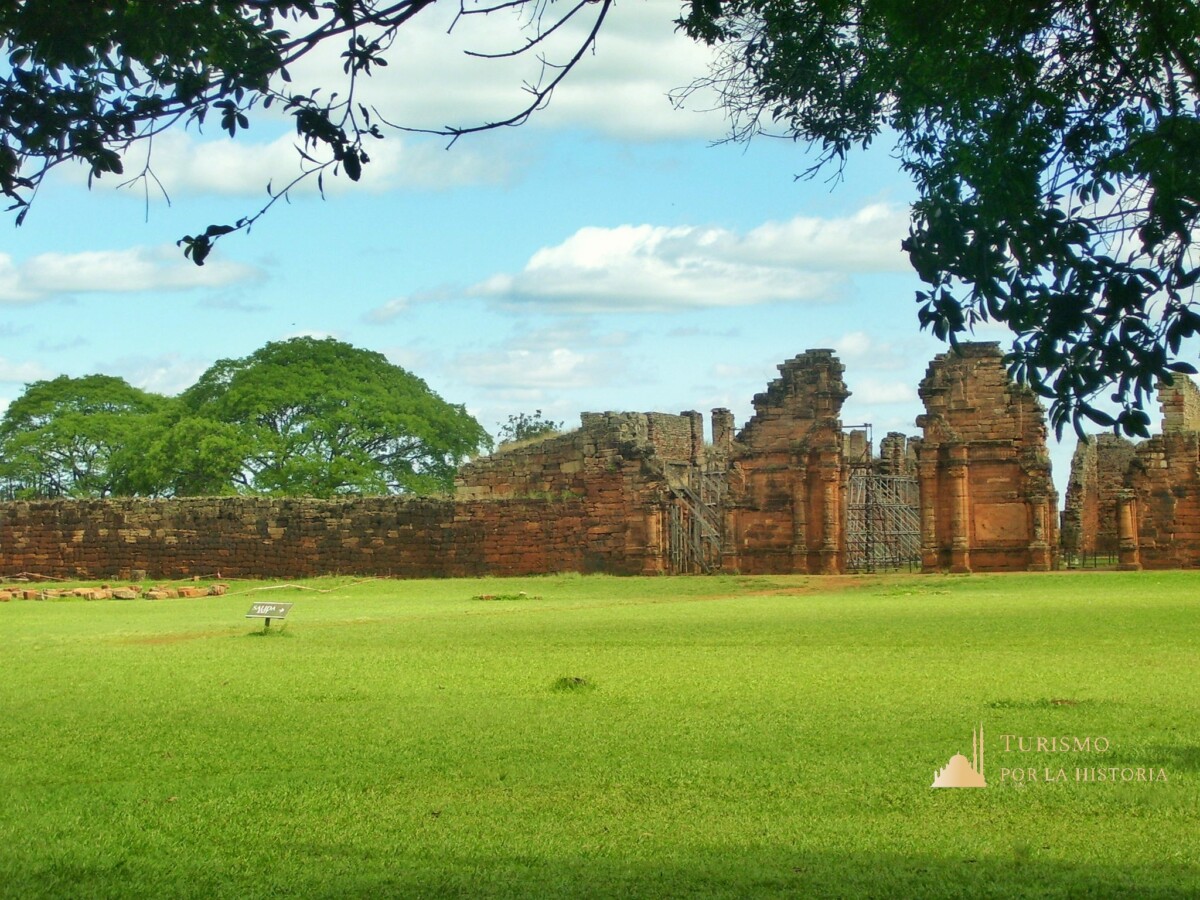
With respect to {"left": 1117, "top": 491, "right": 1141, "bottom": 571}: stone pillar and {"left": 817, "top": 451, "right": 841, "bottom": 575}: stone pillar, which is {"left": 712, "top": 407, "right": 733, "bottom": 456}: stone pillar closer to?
{"left": 817, "top": 451, "right": 841, "bottom": 575}: stone pillar

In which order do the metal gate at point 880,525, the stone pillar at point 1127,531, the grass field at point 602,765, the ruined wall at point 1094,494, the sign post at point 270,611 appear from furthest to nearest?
the ruined wall at point 1094,494
the metal gate at point 880,525
the stone pillar at point 1127,531
the sign post at point 270,611
the grass field at point 602,765

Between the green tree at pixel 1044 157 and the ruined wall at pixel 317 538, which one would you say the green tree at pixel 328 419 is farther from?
the green tree at pixel 1044 157

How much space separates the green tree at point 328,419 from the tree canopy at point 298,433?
3 centimetres

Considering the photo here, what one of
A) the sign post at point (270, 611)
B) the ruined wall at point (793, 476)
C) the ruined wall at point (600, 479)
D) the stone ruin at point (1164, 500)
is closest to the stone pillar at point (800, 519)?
the ruined wall at point (793, 476)

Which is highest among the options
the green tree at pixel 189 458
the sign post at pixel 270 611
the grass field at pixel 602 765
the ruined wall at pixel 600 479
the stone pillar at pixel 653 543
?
the green tree at pixel 189 458

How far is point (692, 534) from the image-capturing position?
32031 mm

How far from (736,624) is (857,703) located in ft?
22.3

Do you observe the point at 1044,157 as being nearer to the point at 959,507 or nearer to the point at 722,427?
the point at 959,507

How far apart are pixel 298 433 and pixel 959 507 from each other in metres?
22.9

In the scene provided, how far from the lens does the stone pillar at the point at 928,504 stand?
97.6 ft

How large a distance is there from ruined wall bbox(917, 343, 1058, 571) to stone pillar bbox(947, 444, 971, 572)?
20mm

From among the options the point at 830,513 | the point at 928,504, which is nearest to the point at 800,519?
the point at 830,513

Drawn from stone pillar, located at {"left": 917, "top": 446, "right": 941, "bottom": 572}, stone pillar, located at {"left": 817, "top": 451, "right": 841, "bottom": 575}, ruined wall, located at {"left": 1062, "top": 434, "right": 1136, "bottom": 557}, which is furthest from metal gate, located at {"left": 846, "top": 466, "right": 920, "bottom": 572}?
ruined wall, located at {"left": 1062, "top": 434, "right": 1136, "bottom": 557}

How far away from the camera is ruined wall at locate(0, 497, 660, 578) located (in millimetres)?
31000
